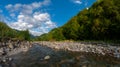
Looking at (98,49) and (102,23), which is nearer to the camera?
(98,49)

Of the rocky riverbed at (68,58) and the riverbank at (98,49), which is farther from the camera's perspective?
the riverbank at (98,49)

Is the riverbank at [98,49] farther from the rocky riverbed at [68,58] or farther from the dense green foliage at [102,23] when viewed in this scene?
the dense green foliage at [102,23]

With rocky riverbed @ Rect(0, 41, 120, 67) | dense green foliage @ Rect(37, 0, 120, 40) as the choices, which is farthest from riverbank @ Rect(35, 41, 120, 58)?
dense green foliage @ Rect(37, 0, 120, 40)

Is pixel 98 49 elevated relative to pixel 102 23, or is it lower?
lower

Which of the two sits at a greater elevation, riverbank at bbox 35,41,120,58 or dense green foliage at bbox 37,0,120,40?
dense green foliage at bbox 37,0,120,40

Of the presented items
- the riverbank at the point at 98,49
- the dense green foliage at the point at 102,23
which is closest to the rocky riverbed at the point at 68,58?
the riverbank at the point at 98,49

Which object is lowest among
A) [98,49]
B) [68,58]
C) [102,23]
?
[68,58]

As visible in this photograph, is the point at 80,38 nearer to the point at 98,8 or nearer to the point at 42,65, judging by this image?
the point at 98,8

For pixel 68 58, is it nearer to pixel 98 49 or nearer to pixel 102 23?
pixel 98 49

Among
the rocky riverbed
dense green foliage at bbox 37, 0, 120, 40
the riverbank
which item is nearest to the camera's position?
the rocky riverbed

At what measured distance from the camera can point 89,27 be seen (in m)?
69.5

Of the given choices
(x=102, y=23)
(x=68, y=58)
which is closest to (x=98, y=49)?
(x=68, y=58)

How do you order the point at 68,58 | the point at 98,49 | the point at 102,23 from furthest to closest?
the point at 102,23 → the point at 98,49 → the point at 68,58

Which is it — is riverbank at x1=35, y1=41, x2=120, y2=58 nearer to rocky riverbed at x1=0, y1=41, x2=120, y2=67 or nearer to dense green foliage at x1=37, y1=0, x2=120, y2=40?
rocky riverbed at x1=0, y1=41, x2=120, y2=67
